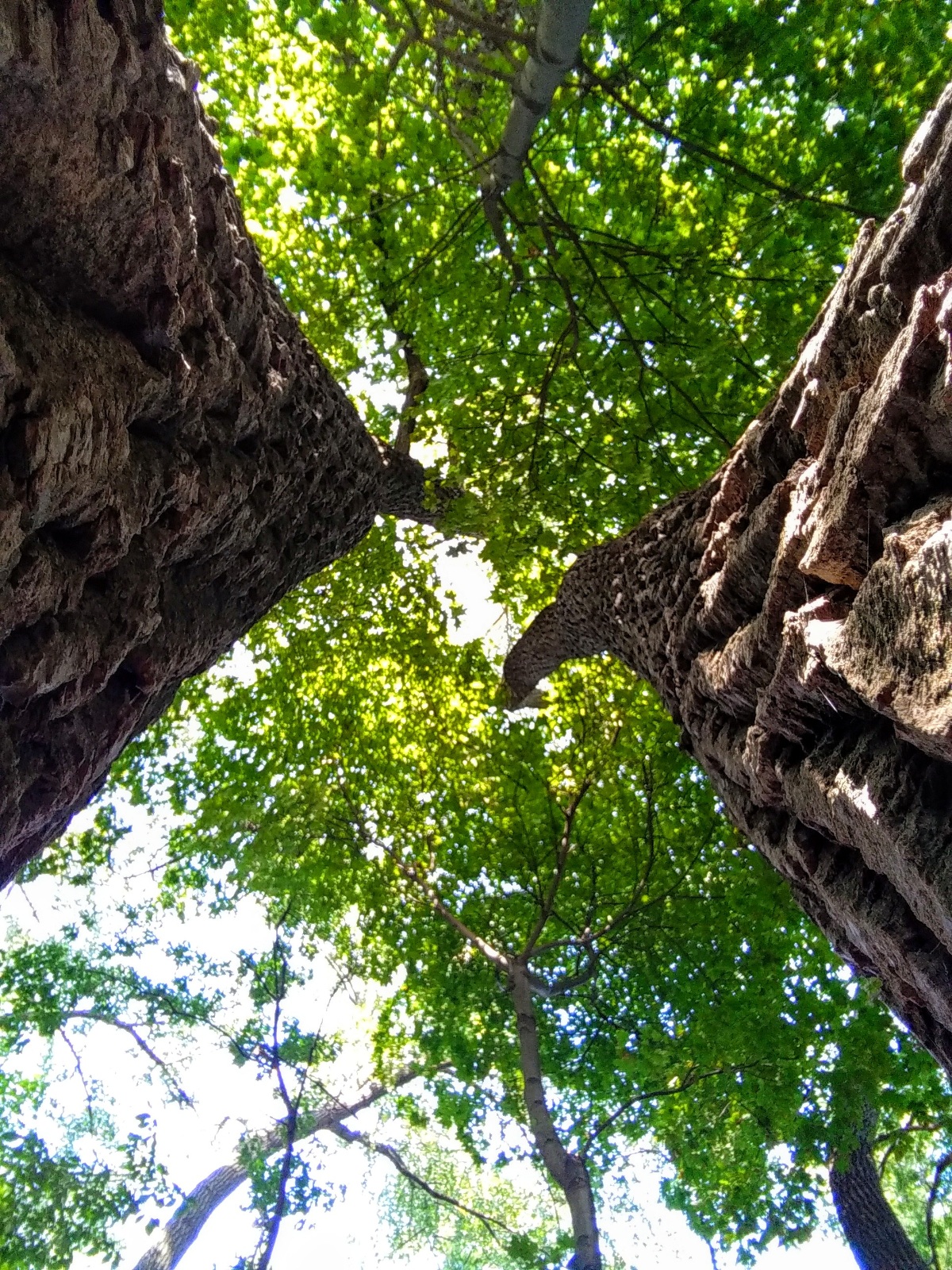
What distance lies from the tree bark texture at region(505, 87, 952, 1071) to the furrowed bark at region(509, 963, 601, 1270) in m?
4.83

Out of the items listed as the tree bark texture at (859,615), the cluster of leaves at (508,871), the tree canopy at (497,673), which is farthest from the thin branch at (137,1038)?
the tree bark texture at (859,615)

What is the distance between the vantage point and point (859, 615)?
7.04ft

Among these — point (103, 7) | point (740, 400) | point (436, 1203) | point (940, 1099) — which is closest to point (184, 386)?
point (103, 7)

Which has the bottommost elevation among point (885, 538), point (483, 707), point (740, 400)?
point (885, 538)

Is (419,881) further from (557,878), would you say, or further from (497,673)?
(497,673)

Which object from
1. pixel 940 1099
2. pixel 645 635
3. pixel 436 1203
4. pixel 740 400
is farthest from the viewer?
pixel 436 1203

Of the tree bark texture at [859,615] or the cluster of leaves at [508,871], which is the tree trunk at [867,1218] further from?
the tree bark texture at [859,615]

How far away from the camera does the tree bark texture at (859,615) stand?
1.94 metres

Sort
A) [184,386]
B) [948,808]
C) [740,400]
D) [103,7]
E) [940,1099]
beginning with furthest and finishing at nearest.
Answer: [940,1099] < [740,400] < [184,386] < [103,7] < [948,808]

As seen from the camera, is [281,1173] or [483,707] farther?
[483,707]

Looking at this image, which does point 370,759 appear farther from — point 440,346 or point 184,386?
point 184,386

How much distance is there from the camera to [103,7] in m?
2.39

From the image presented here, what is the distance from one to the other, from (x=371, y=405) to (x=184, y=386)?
666 cm

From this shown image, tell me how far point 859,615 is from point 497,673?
8.82m
